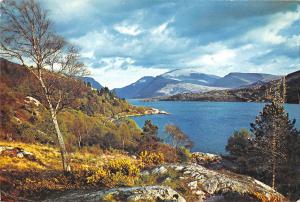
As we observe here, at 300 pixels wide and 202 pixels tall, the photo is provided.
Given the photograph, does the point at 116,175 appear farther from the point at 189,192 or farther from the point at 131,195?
the point at 189,192

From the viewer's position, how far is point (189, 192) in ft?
52.6

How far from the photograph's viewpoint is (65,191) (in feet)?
48.9

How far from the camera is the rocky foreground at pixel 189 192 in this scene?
13008 mm

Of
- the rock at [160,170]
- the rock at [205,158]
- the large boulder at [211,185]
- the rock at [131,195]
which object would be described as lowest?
the rock at [205,158]

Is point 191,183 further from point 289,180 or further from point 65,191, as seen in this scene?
point 289,180

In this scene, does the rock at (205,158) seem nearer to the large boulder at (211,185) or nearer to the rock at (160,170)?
the large boulder at (211,185)

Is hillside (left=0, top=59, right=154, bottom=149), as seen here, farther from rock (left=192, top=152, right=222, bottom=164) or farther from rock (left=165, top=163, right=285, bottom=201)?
rock (left=192, top=152, right=222, bottom=164)

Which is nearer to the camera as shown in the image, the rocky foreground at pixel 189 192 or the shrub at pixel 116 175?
the rocky foreground at pixel 189 192

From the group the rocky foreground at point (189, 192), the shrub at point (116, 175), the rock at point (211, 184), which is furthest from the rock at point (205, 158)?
the shrub at point (116, 175)

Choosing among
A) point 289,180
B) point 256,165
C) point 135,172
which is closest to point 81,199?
point 135,172

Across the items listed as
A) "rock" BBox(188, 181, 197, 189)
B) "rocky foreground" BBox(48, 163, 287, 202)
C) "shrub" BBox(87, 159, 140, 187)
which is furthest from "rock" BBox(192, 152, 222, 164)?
"shrub" BBox(87, 159, 140, 187)

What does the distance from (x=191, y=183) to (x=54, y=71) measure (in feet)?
33.7

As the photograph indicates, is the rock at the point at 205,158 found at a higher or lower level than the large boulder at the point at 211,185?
lower

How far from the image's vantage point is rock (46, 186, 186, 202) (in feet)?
41.8
